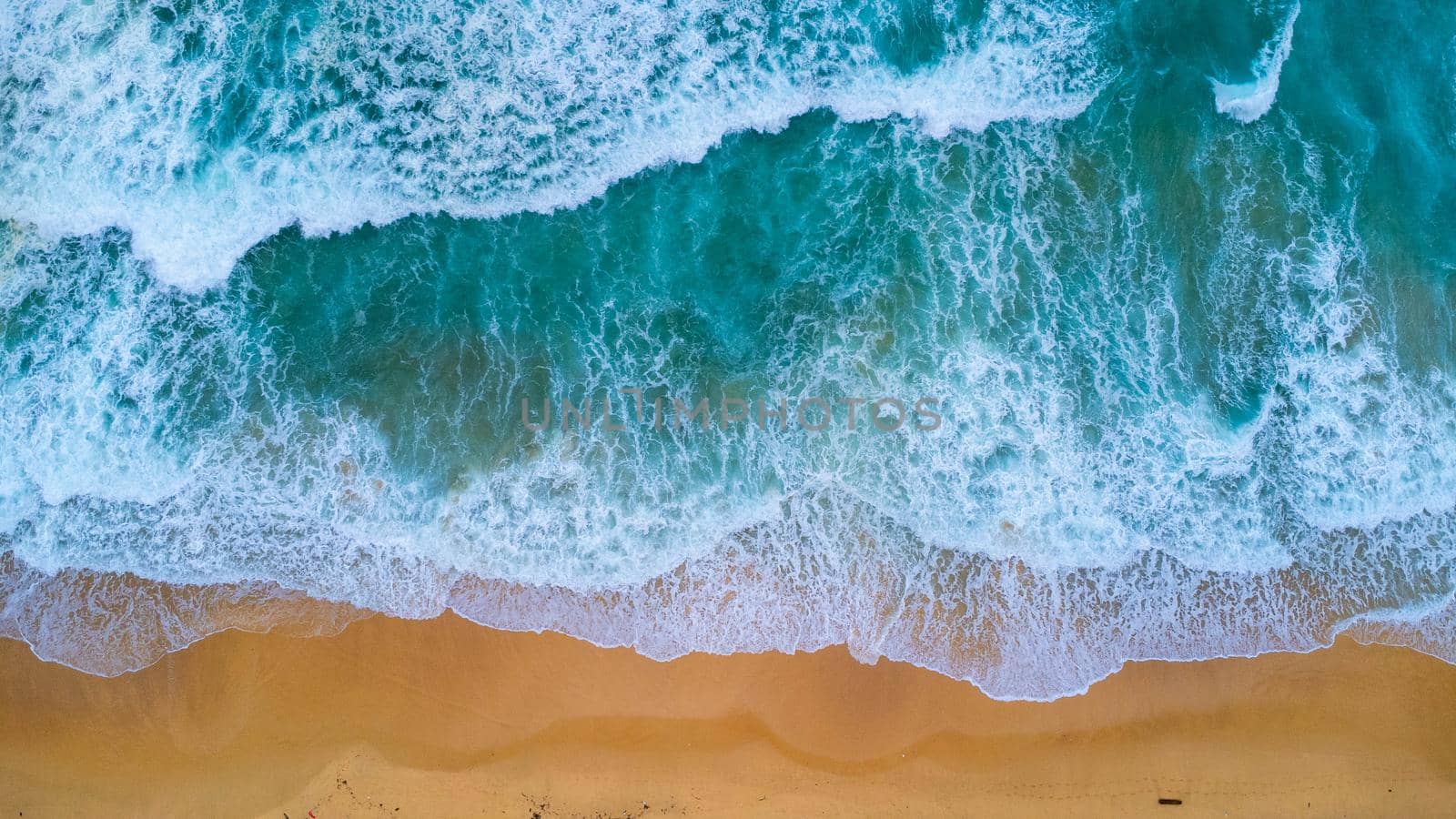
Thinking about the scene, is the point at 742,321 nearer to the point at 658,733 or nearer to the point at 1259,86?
the point at 658,733

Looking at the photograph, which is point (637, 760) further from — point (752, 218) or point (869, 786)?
point (752, 218)

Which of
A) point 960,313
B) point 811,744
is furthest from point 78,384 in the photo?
point 960,313

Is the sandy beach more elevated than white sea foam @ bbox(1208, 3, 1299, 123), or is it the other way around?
white sea foam @ bbox(1208, 3, 1299, 123)

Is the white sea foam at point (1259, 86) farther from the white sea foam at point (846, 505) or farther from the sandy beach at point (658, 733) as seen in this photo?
the sandy beach at point (658, 733)

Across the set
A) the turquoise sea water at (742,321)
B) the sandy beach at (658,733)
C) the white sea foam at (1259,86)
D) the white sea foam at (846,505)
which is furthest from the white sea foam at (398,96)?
the sandy beach at (658,733)

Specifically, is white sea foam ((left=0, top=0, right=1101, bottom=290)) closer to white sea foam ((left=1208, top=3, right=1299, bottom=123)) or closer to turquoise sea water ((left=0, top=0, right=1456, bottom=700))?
turquoise sea water ((left=0, top=0, right=1456, bottom=700))

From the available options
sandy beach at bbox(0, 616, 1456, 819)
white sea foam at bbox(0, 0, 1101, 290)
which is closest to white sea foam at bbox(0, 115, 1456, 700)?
sandy beach at bbox(0, 616, 1456, 819)
